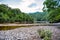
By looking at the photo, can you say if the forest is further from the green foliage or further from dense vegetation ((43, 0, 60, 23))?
the green foliage

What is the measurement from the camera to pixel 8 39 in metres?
3.82

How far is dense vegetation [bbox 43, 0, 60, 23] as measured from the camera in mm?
4148

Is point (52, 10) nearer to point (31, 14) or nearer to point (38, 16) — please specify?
point (38, 16)

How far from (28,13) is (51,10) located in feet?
2.18

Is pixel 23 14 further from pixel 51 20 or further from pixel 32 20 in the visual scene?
pixel 51 20

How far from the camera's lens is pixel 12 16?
431cm

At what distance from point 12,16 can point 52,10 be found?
1.15 metres

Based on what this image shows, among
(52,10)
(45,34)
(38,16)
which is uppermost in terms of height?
(52,10)

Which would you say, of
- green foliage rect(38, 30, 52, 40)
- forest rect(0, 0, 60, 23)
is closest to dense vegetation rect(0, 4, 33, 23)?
forest rect(0, 0, 60, 23)

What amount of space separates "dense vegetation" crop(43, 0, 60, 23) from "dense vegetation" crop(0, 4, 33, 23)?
1.64ft

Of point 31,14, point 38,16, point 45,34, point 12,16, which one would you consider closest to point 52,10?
point 38,16

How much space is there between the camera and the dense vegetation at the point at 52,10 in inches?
163

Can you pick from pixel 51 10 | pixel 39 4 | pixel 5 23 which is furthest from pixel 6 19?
pixel 51 10

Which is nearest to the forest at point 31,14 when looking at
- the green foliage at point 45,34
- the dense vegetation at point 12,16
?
the dense vegetation at point 12,16
